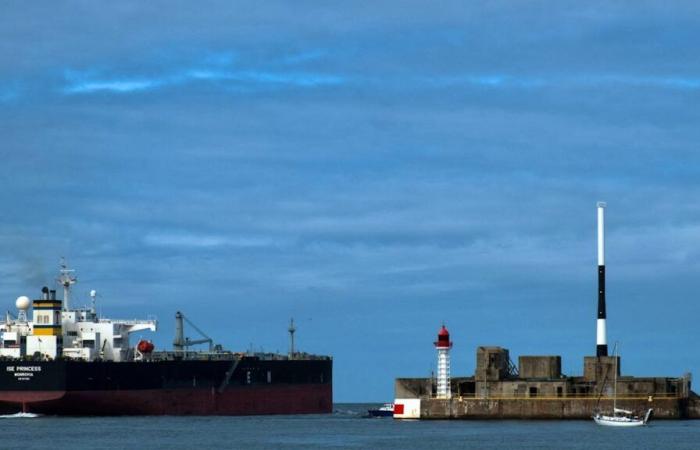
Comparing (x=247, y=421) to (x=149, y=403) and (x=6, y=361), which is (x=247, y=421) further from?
(x=6, y=361)

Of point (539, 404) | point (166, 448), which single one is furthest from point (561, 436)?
point (166, 448)

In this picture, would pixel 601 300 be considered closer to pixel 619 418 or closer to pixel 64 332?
pixel 619 418

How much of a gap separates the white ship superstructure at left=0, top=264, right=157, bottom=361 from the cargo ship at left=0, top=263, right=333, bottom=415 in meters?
0.07

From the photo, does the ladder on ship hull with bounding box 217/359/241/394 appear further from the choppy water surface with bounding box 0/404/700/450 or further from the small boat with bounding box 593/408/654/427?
the small boat with bounding box 593/408/654/427

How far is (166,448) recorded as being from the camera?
82625 mm

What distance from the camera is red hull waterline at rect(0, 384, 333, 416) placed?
4195 inches

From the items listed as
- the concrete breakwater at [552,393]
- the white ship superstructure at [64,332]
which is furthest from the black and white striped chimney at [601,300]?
the white ship superstructure at [64,332]

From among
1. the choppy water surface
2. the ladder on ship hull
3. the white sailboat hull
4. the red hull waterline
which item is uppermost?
the ladder on ship hull

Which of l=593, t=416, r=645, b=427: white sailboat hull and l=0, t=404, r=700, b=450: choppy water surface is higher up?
l=593, t=416, r=645, b=427: white sailboat hull

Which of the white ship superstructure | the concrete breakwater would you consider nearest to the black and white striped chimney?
the concrete breakwater

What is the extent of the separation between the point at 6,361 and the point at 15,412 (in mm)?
4122

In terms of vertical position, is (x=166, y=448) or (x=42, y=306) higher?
(x=42, y=306)

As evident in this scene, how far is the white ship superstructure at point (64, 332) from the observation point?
363ft

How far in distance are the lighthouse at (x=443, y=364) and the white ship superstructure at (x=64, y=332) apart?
23951 mm
